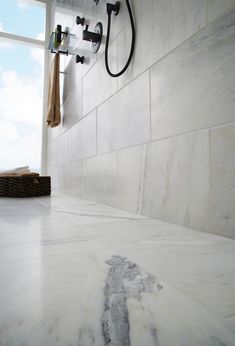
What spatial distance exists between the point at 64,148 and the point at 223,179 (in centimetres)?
173

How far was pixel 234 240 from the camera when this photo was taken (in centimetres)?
59

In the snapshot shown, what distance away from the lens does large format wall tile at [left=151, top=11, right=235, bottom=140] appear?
62 cm

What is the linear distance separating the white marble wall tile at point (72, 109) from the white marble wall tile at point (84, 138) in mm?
76

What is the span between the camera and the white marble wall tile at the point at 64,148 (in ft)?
6.68

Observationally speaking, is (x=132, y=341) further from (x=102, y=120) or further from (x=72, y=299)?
(x=102, y=120)

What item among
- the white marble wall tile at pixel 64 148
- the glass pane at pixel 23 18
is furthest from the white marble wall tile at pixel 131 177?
the glass pane at pixel 23 18

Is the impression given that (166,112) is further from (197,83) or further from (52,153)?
(52,153)

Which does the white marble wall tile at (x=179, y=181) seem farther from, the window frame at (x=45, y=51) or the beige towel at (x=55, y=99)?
the window frame at (x=45, y=51)

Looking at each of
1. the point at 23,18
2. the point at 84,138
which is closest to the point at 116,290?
the point at 84,138

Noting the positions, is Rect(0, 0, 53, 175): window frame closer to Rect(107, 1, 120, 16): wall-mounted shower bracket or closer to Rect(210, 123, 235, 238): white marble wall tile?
Rect(107, 1, 120, 16): wall-mounted shower bracket

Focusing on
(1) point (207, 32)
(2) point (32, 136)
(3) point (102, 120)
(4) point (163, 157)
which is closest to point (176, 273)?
(4) point (163, 157)

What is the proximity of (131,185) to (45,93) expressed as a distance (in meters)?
2.31

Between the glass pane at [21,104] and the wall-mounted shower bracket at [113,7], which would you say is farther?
the glass pane at [21,104]

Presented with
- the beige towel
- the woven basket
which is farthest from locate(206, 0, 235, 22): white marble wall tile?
A: the beige towel
